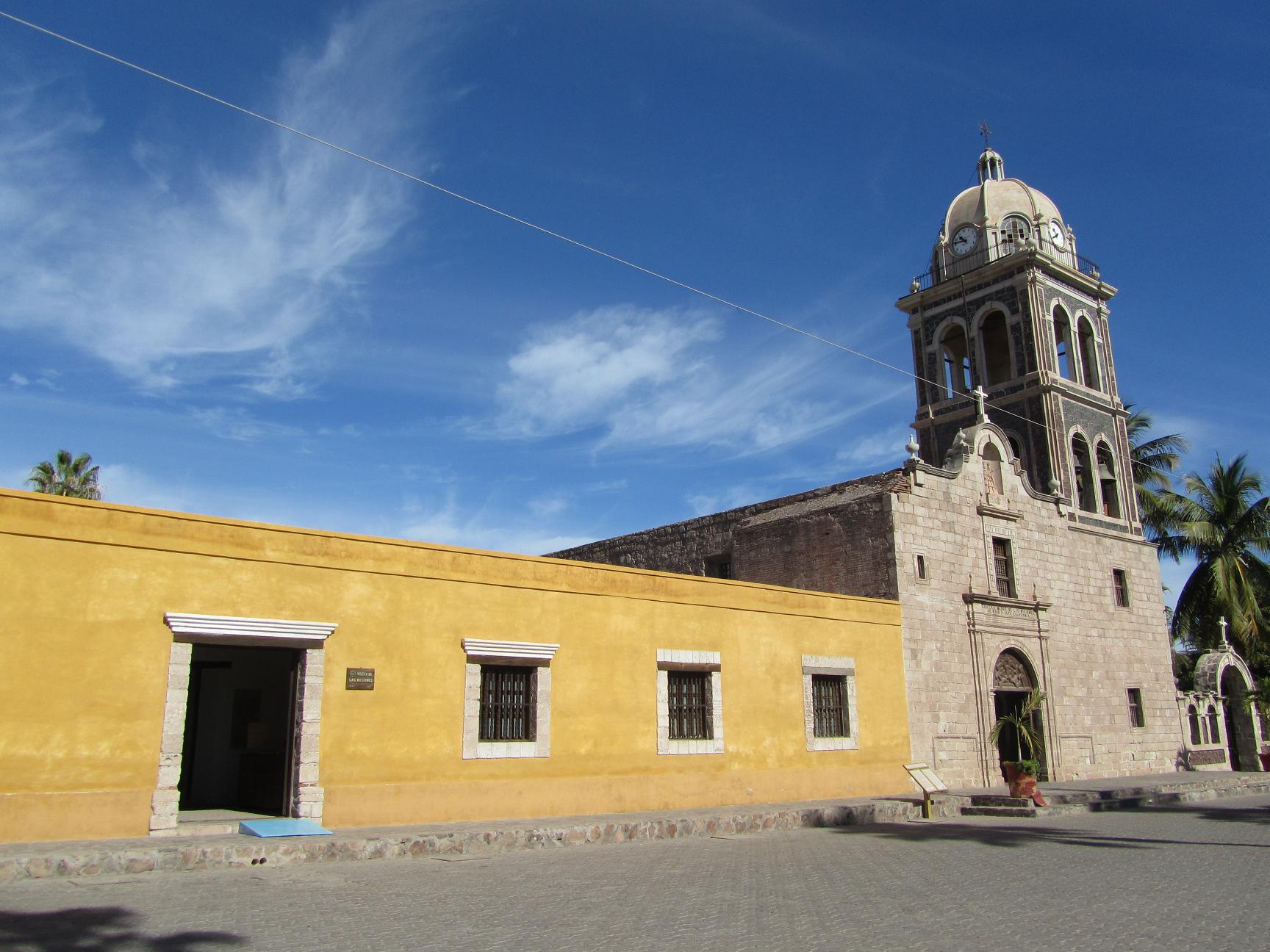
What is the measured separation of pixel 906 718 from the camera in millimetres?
19000

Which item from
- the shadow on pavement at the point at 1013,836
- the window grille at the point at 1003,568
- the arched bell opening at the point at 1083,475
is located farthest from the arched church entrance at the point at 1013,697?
the arched bell opening at the point at 1083,475

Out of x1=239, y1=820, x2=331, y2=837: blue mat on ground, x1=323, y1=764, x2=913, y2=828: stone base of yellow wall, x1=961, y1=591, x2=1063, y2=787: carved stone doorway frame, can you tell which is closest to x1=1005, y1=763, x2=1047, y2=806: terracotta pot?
x1=323, y1=764, x2=913, y2=828: stone base of yellow wall

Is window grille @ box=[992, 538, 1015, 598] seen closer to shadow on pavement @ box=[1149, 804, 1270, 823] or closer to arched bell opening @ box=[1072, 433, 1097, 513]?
shadow on pavement @ box=[1149, 804, 1270, 823]

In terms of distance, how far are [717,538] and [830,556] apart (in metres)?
4.05

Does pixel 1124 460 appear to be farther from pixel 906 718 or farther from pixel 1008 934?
pixel 1008 934

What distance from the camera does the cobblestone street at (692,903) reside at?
21.2ft

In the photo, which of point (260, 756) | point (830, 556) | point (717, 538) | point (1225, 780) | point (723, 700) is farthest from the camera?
point (717, 538)

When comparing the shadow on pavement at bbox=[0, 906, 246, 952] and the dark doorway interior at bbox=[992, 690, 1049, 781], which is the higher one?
the dark doorway interior at bbox=[992, 690, 1049, 781]

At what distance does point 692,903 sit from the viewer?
26.2 feet

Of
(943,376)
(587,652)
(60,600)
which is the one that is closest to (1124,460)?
(943,376)

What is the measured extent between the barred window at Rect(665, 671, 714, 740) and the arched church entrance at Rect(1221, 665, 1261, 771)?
66.0ft

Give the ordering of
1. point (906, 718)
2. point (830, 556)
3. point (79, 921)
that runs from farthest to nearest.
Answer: point (830, 556) < point (906, 718) < point (79, 921)

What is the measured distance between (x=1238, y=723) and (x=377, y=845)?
27436mm

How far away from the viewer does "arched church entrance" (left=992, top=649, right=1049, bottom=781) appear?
21.4 metres
